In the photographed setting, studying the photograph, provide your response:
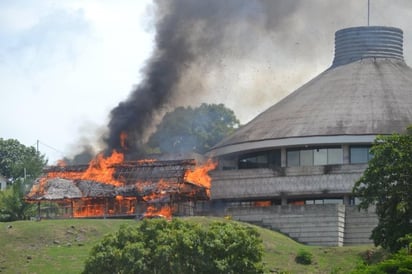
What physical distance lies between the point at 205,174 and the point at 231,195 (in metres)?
2.51

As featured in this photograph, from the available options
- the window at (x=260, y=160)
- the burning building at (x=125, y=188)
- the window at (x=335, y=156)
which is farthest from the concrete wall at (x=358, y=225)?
the window at (x=260, y=160)

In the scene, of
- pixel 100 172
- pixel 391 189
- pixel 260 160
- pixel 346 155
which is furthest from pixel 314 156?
pixel 391 189

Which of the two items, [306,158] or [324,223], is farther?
[306,158]

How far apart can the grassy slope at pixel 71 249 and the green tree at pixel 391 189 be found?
3979 millimetres

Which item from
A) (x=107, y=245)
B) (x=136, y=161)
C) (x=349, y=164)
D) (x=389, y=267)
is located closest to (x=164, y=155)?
(x=136, y=161)

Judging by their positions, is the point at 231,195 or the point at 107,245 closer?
the point at 107,245

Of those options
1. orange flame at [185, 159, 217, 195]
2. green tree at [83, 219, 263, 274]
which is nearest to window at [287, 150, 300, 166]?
orange flame at [185, 159, 217, 195]

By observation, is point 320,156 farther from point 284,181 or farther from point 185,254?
point 185,254

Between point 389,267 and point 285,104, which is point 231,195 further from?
point 389,267

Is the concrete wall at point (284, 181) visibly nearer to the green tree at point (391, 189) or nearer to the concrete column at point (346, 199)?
the concrete column at point (346, 199)

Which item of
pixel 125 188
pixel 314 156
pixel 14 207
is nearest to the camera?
pixel 125 188

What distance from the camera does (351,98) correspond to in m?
122

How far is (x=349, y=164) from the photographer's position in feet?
374

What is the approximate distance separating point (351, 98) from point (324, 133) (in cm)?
596
